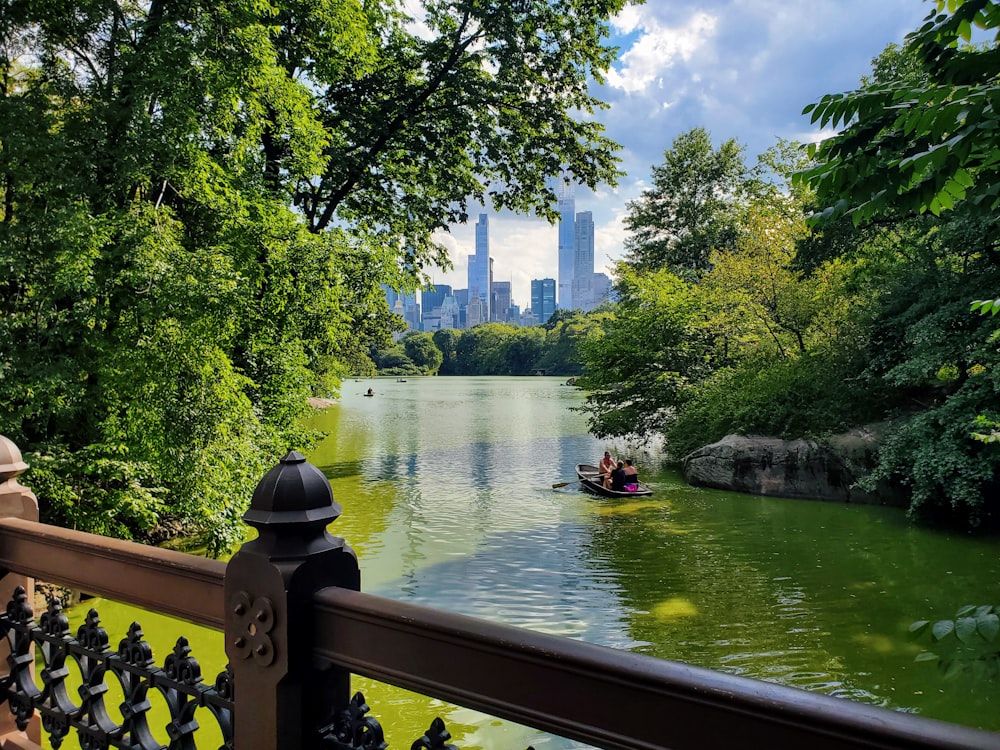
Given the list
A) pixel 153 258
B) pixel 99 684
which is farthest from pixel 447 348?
pixel 99 684

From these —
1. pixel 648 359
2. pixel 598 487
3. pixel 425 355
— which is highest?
pixel 425 355

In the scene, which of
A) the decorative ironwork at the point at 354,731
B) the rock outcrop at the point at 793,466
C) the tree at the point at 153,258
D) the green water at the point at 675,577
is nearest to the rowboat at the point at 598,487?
the green water at the point at 675,577

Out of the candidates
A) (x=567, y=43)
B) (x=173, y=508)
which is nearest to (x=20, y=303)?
(x=173, y=508)

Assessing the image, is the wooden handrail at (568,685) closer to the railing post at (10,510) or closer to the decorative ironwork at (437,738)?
the decorative ironwork at (437,738)

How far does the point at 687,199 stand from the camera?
30906mm

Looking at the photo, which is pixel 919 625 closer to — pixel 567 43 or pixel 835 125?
pixel 835 125

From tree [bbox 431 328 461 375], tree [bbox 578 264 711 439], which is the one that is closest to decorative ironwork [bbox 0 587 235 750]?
tree [bbox 578 264 711 439]

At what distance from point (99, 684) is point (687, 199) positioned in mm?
32006

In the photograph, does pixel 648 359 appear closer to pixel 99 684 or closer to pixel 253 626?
pixel 99 684

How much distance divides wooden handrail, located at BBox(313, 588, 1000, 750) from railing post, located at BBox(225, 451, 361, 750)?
5 cm

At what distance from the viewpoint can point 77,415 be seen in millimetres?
6742

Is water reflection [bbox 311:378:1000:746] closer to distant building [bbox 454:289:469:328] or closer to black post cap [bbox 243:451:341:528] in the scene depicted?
black post cap [bbox 243:451:341:528]

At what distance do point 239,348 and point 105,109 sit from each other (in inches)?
124

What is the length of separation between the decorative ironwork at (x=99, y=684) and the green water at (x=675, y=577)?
11.9 ft
